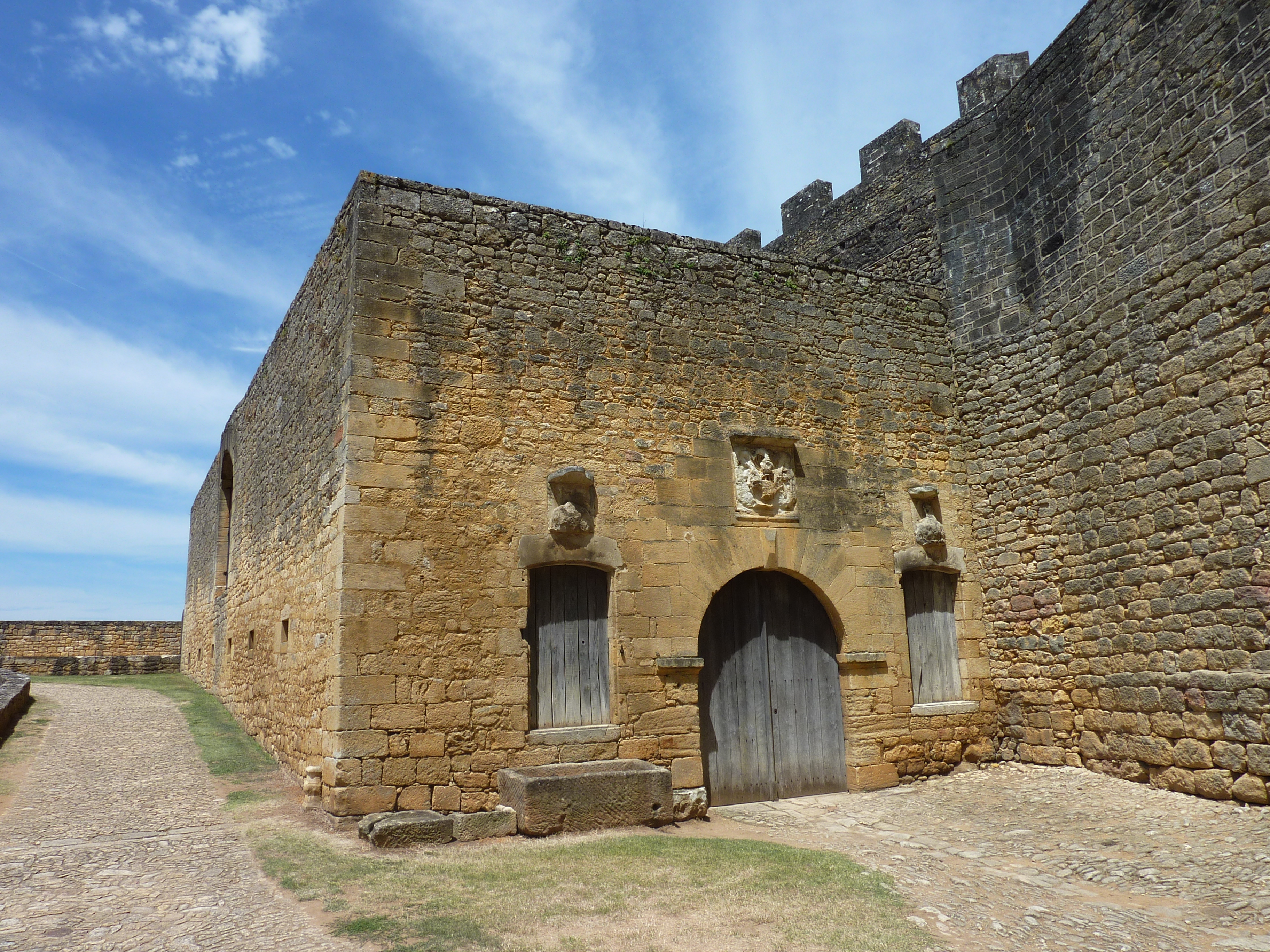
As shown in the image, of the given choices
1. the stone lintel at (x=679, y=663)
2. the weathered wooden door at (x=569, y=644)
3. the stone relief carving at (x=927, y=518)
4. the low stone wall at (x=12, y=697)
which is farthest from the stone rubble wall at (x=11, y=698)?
the stone relief carving at (x=927, y=518)

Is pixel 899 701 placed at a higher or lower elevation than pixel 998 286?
lower

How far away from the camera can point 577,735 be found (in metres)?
7.26

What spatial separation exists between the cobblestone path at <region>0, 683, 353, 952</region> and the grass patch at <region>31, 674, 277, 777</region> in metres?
0.30

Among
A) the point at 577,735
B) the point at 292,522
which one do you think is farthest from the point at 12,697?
the point at 577,735

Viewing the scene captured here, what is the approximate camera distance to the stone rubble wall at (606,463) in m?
6.85

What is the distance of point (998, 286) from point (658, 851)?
264 inches

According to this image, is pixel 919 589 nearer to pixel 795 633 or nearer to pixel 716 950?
pixel 795 633

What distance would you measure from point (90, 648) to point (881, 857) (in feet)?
77.5

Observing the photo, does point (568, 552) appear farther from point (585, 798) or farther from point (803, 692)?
point (803, 692)

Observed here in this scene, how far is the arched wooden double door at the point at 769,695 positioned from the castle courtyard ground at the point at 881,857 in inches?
14.3

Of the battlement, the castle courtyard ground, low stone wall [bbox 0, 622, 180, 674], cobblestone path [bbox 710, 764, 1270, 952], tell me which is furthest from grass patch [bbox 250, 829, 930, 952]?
low stone wall [bbox 0, 622, 180, 674]

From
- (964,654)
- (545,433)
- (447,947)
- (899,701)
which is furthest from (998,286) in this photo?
(447,947)

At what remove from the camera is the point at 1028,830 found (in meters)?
6.61

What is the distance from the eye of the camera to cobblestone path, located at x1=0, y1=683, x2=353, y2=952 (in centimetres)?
421
